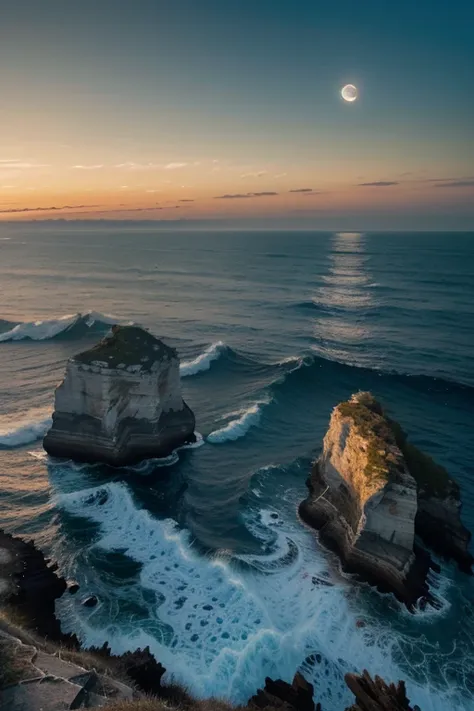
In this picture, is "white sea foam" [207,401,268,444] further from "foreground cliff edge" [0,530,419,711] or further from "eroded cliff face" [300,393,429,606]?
"foreground cliff edge" [0,530,419,711]

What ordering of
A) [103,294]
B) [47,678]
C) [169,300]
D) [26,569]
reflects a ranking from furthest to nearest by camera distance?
[103,294], [169,300], [26,569], [47,678]

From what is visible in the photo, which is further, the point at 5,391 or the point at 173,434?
the point at 5,391

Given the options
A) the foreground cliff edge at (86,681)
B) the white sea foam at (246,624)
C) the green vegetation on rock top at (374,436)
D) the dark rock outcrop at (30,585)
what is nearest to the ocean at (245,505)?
the white sea foam at (246,624)

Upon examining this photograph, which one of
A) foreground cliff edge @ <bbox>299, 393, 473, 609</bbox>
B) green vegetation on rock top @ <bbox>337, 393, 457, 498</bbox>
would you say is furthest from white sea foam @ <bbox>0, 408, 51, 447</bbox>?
green vegetation on rock top @ <bbox>337, 393, 457, 498</bbox>

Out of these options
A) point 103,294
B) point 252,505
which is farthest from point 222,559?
point 103,294

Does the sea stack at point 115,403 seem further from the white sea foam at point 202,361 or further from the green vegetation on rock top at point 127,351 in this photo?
the white sea foam at point 202,361

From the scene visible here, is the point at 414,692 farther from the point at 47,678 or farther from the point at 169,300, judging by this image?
the point at 169,300

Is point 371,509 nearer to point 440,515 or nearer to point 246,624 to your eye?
point 440,515
